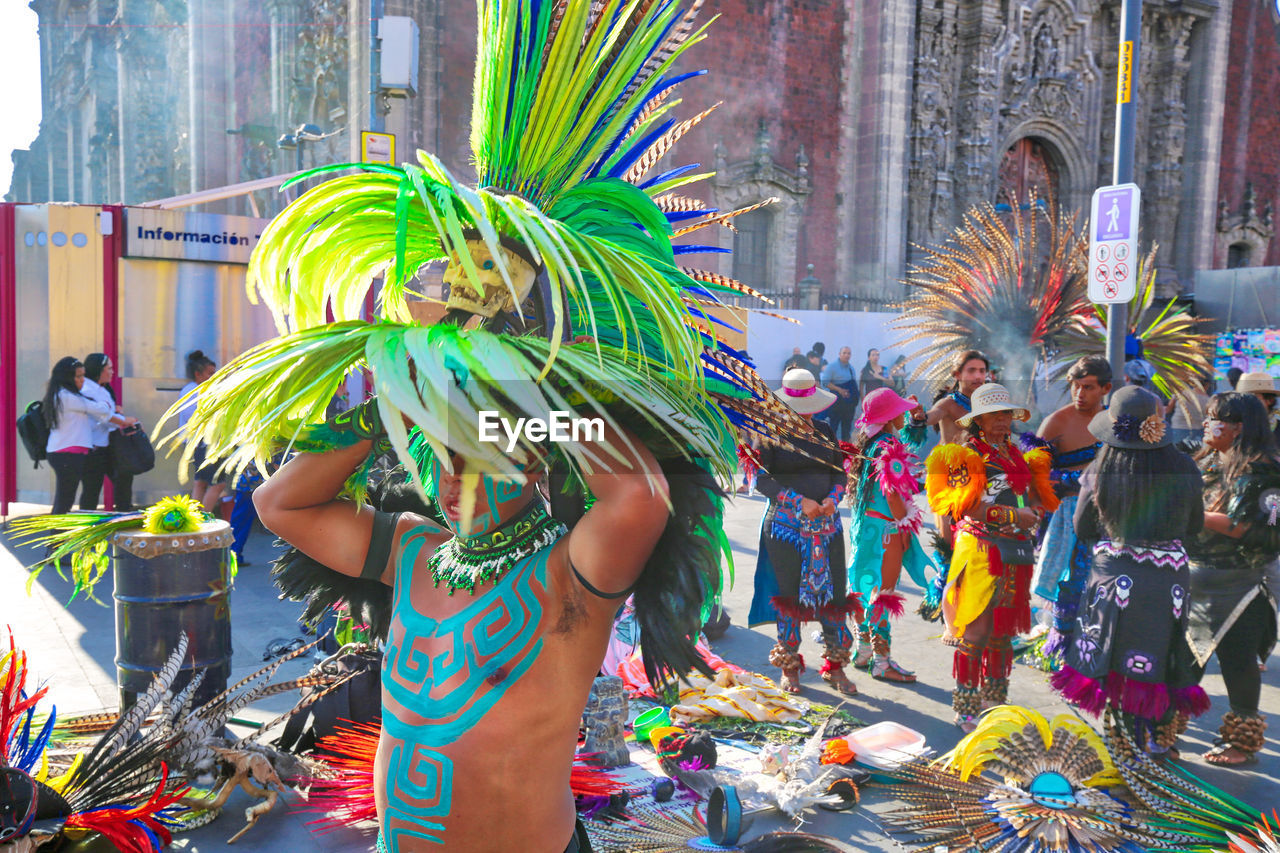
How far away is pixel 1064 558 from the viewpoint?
594cm

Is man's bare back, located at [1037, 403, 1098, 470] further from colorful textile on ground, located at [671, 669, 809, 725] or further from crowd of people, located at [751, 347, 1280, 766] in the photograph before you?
colorful textile on ground, located at [671, 669, 809, 725]

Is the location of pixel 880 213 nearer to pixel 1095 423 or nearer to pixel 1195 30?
pixel 1195 30

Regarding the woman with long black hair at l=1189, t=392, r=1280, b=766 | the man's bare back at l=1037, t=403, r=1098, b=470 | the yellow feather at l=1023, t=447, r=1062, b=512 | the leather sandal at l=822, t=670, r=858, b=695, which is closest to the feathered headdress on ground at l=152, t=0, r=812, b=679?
the yellow feather at l=1023, t=447, r=1062, b=512

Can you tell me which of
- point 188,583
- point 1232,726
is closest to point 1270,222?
point 1232,726

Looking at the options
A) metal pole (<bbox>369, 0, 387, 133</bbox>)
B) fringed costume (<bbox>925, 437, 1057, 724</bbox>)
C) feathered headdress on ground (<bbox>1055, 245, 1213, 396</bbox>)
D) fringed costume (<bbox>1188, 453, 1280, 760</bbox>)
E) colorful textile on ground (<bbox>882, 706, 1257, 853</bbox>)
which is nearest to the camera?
colorful textile on ground (<bbox>882, 706, 1257, 853</bbox>)

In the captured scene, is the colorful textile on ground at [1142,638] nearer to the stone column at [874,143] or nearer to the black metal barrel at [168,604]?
the black metal barrel at [168,604]

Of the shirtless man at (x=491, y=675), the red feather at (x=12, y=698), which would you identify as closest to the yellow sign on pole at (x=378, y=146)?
the red feather at (x=12, y=698)

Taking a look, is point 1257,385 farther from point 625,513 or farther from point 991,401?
point 625,513

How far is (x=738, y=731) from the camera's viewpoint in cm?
485

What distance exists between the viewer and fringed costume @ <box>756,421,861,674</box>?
5.42 meters

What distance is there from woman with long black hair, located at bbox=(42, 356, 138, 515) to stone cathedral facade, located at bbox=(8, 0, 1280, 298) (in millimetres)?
9451

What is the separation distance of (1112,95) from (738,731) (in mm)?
24174

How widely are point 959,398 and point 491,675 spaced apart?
5.11 m

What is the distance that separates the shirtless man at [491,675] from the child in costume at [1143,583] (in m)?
3.22
